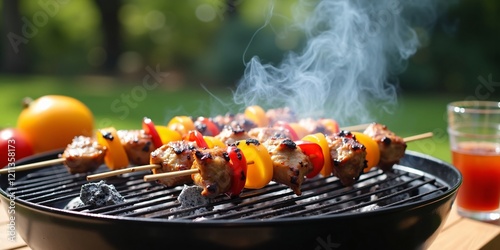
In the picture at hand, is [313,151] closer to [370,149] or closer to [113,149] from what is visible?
[370,149]

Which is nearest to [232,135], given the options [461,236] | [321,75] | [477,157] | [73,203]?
[73,203]

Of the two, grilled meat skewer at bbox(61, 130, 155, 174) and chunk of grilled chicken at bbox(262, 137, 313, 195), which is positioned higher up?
grilled meat skewer at bbox(61, 130, 155, 174)

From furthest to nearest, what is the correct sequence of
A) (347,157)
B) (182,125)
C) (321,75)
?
(321,75) < (182,125) < (347,157)

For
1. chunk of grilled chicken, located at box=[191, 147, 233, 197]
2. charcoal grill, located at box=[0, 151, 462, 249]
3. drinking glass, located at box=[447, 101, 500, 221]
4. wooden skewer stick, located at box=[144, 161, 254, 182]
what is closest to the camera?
charcoal grill, located at box=[0, 151, 462, 249]

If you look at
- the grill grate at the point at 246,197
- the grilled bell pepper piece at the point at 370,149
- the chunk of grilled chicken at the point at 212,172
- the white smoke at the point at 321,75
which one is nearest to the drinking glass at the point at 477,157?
the grill grate at the point at 246,197

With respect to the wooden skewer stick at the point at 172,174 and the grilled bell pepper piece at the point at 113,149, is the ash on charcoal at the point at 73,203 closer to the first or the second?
the grilled bell pepper piece at the point at 113,149

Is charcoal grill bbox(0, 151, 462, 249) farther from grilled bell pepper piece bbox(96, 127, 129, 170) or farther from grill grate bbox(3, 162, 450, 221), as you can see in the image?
grilled bell pepper piece bbox(96, 127, 129, 170)

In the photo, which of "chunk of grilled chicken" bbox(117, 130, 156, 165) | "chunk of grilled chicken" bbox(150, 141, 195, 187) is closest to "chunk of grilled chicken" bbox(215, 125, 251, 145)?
"chunk of grilled chicken" bbox(150, 141, 195, 187)
